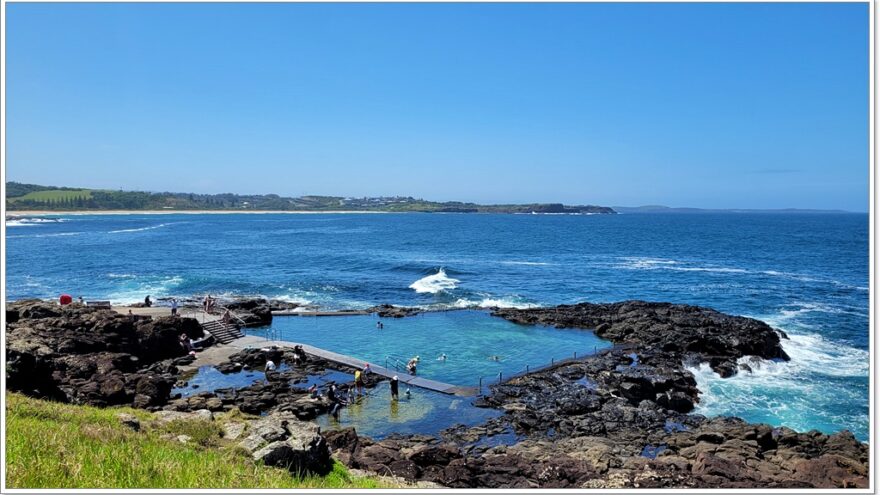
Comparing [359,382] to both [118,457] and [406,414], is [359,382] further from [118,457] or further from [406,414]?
[118,457]

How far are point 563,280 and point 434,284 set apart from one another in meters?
16.6

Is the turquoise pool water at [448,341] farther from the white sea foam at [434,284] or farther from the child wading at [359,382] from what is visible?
the white sea foam at [434,284]

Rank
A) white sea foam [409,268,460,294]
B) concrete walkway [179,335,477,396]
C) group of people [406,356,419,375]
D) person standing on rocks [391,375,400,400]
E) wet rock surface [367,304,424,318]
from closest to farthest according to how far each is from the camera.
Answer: person standing on rocks [391,375,400,400]
concrete walkway [179,335,477,396]
group of people [406,356,419,375]
wet rock surface [367,304,424,318]
white sea foam [409,268,460,294]

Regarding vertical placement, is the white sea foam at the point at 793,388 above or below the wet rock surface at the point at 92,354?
below

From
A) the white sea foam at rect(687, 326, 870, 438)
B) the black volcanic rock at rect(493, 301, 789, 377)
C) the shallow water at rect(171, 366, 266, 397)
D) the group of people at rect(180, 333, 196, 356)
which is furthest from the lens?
the black volcanic rock at rect(493, 301, 789, 377)

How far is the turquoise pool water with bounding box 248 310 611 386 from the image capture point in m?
32.2

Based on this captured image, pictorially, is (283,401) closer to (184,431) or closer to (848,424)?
(184,431)

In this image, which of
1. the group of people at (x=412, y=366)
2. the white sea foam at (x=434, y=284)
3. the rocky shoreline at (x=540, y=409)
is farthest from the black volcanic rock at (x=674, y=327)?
the group of people at (x=412, y=366)

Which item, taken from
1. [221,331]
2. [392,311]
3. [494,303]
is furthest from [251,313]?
[494,303]

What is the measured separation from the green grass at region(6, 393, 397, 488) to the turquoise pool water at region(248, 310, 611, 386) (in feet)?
52.8

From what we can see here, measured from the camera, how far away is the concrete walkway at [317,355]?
91.4 ft

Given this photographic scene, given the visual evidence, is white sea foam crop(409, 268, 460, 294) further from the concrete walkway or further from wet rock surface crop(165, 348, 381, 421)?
wet rock surface crop(165, 348, 381, 421)

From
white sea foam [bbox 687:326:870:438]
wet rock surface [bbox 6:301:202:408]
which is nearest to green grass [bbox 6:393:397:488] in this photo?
wet rock surface [bbox 6:301:202:408]

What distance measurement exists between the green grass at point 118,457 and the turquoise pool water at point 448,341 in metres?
16.1
